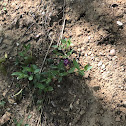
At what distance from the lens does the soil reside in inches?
68.7

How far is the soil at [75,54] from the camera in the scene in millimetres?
1744

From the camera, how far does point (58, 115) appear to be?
178cm

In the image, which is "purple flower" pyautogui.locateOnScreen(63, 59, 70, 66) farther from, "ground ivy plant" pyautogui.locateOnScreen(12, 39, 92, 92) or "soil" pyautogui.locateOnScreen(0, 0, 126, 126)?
"soil" pyautogui.locateOnScreen(0, 0, 126, 126)

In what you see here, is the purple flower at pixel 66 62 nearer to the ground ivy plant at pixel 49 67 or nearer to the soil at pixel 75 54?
the ground ivy plant at pixel 49 67

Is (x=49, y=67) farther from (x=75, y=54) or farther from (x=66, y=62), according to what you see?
(x=75, y=54)

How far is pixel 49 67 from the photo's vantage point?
2014 mm

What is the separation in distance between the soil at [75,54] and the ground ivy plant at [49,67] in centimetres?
9

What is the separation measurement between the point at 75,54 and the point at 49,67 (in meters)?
0.37

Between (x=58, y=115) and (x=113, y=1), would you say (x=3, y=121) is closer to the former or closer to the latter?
(x=58, y=115)

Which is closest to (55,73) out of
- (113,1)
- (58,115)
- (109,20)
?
(58,115)

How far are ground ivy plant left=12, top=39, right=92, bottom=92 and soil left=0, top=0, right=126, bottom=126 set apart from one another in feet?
0.30

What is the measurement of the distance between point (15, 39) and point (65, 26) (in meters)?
0.73

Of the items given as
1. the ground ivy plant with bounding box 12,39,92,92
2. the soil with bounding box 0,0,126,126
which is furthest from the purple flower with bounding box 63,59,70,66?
the soil with bounding box 0,0,126,126

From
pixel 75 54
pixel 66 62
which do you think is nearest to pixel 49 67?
pixel 66 62
